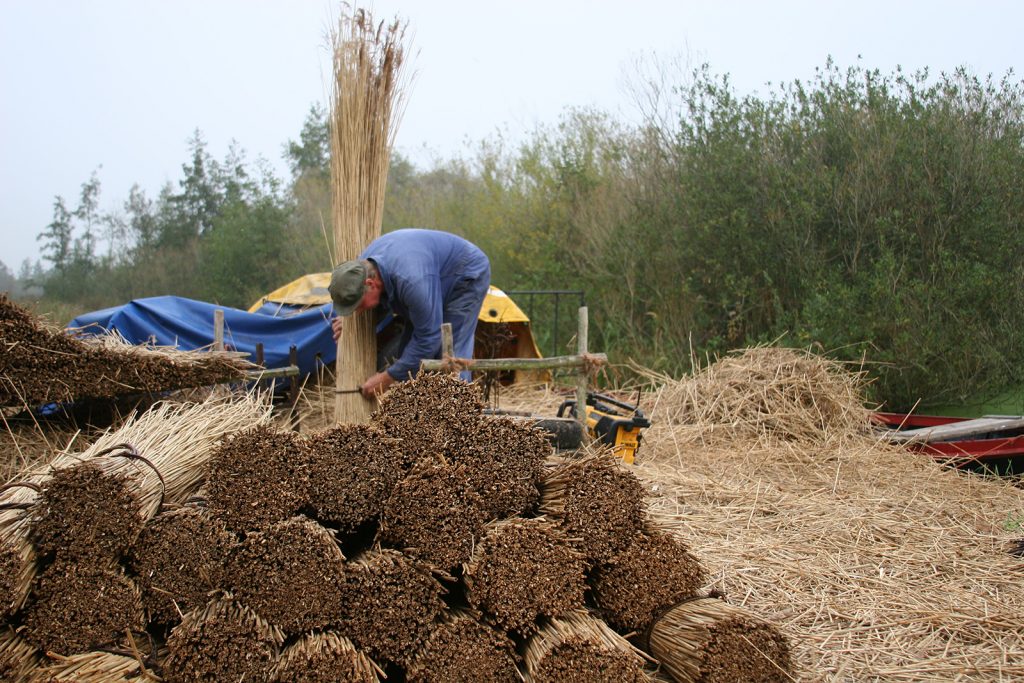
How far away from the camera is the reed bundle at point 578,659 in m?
2.31

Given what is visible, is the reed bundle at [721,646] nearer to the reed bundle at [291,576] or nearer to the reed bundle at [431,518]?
the reed bundle at [431,518]

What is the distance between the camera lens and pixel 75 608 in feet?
7.48

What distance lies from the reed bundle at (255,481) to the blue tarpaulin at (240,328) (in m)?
3.93

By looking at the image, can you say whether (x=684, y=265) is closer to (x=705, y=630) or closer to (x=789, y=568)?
(x=789, y=568)

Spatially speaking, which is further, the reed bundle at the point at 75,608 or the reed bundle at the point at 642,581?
the reed bundle at the point at 642,581

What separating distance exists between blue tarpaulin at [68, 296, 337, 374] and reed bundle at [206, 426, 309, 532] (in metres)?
3.93

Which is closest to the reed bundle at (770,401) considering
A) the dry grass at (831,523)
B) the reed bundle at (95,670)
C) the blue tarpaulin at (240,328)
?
the dry grass at (831,523)

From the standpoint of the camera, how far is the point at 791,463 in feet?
19.1

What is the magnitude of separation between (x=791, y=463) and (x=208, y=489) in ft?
14.7

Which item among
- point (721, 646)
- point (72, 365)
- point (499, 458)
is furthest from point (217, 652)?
point (72, 365)

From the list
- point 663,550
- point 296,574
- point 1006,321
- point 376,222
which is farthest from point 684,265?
point 296,574

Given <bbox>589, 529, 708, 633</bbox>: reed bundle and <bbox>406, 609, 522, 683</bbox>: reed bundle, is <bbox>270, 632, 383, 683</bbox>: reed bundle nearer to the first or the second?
<bbox>406, 609, 522, 683</bbox>: reed bundle

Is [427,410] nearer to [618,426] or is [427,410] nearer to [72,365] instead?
[72,365]

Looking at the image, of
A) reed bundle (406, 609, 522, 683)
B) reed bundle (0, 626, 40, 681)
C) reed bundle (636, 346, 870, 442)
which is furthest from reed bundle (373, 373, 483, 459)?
reed bundle (636, 346, 870, 442)
